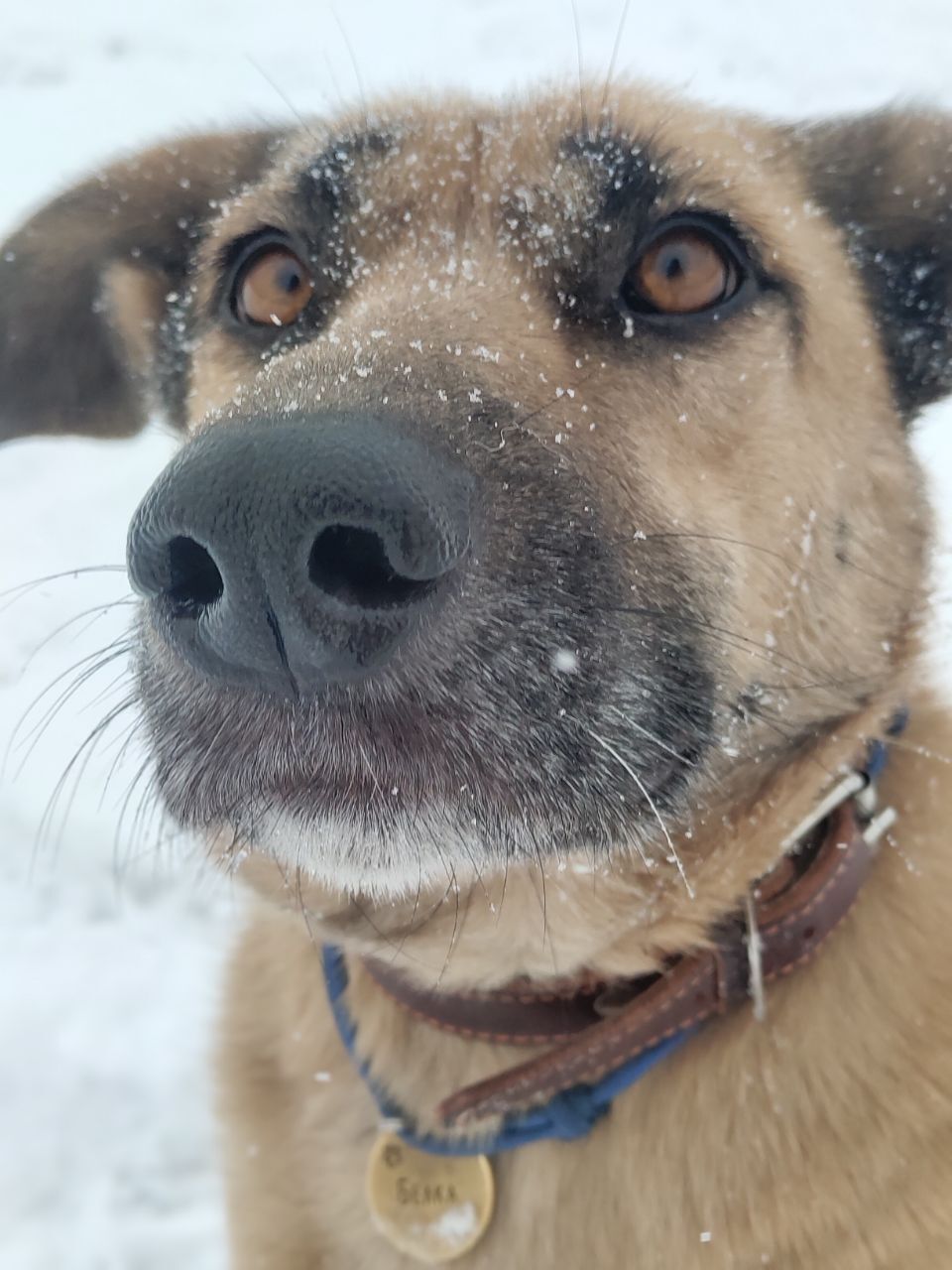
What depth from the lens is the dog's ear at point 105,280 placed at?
2422 millimetres

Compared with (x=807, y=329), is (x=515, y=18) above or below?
above

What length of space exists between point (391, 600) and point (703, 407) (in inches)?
32.2

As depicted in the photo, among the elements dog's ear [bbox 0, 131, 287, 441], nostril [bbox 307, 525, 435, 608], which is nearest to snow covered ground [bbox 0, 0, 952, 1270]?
dog's ear [bbox 0, 131, 287, 441]

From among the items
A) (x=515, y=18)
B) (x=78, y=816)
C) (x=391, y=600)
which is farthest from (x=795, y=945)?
(x=515, y=18)

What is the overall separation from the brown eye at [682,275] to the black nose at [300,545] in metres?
0.72

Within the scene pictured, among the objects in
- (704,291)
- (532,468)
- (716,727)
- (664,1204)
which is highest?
(704,291)

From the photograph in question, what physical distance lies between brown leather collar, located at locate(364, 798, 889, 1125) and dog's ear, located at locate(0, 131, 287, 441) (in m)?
1.50

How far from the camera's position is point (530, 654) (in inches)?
51.3

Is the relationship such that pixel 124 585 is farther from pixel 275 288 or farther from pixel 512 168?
pixel 512 168

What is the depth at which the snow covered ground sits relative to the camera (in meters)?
2.75

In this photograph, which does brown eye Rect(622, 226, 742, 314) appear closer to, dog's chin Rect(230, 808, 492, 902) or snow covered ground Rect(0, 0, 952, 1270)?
snow covered ground Rect(0, 0, 952, 1270)

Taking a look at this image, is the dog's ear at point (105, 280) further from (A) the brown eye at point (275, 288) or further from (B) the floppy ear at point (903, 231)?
(B) the floppy ear at point (903, 231)

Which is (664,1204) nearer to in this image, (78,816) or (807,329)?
(807,329)

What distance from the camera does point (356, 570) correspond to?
1.14 metres
